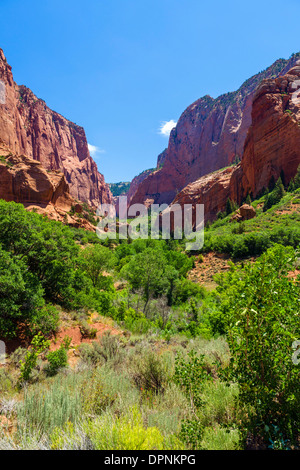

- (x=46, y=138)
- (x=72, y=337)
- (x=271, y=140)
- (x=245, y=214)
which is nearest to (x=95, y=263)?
(x=72, y=337)

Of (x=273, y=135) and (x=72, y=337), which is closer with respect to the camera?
(x=72, y=337)

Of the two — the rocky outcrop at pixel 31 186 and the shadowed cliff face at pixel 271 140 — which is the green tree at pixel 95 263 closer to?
the rocky outcrop at pixel 31 186

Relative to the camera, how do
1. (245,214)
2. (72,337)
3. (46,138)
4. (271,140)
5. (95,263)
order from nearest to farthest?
(72,337) → (95,263) → (245,214) → (271,140) → (46,138)

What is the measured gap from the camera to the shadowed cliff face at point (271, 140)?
4381 cm

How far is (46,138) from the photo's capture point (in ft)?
289

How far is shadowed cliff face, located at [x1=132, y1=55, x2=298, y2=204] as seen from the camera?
326 ft

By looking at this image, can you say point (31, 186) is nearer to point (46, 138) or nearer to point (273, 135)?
point (273, 135)

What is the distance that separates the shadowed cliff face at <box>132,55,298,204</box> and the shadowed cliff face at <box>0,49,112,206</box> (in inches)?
1314

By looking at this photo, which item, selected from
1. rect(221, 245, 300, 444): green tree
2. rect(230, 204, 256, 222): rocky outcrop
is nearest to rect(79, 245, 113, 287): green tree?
rect(221, 245, 300, 444): green tree

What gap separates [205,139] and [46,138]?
260 ft

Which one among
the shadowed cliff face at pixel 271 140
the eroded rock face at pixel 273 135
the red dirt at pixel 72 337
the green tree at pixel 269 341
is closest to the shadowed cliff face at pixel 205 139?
the shadowed cliff face at pixel 271 140

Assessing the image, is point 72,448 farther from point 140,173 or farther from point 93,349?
point 140,173

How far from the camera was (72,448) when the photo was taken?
7.39 feet

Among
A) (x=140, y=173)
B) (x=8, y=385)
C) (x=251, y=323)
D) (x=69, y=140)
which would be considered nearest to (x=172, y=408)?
(x=251, y=323)
